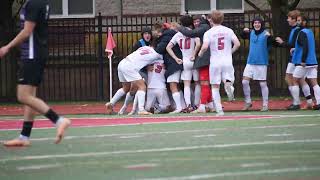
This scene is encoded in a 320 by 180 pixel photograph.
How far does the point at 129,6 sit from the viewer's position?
2817 centimetres

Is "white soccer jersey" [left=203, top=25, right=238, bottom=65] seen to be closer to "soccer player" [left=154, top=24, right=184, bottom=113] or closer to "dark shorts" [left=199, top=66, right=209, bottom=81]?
"dark shorts" [left=199, top=66, right=209, bottom=81]

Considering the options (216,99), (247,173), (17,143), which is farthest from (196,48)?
(247,173)

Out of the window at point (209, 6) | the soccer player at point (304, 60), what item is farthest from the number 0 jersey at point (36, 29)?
the window at point (209, 6)

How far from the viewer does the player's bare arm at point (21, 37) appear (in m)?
9.40

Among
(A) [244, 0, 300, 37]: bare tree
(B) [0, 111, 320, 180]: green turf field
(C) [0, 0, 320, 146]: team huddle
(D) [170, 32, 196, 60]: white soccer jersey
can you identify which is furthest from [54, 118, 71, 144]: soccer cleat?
(A) [244, 0, 300, 37]: bare tree

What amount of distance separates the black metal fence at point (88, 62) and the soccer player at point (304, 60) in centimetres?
618

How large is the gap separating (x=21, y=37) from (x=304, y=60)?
8037mm

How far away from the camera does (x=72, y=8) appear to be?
94.0 ft

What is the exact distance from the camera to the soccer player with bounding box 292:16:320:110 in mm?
16016

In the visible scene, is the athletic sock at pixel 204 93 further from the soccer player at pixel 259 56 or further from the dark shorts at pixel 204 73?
the soccer player at pixel 259 56

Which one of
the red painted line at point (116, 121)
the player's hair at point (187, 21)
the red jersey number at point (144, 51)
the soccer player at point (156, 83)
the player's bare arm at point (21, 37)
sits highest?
the player's hair at point (187, 21)

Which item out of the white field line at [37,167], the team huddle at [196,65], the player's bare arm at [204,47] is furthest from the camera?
the team huddle at [196,65]

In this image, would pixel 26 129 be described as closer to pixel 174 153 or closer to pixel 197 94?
pixel 174 153

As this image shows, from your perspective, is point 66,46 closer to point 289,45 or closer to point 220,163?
point 289,45
